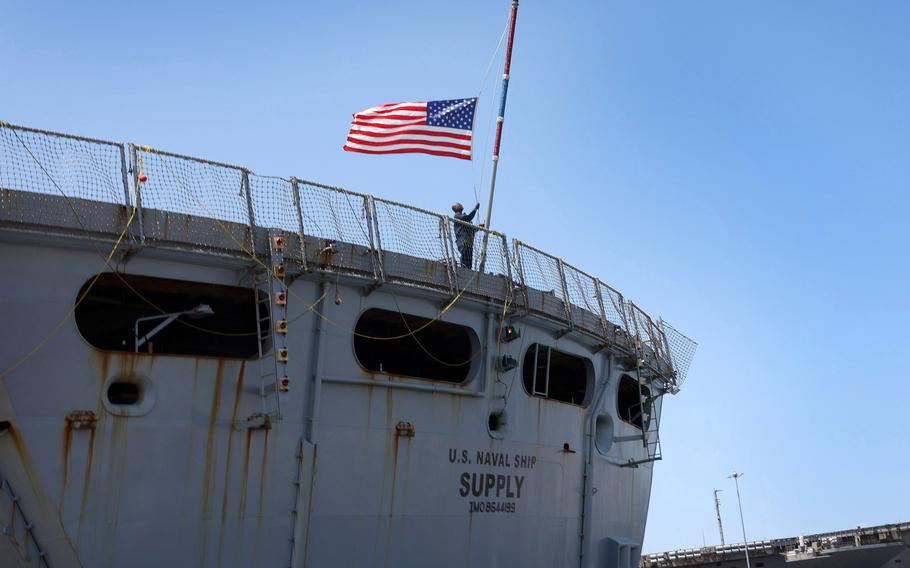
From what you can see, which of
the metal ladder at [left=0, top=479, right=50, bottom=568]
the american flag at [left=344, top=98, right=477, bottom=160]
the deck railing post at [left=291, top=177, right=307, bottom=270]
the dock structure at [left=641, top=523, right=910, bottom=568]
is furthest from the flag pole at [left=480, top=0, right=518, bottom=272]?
the dock structure at [left=641, top=523, right=910, bottom=568]

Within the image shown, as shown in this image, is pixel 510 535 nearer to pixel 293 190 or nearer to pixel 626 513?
pixel 626 513

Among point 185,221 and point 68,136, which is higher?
point 68,136

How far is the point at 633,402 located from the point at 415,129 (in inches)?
404

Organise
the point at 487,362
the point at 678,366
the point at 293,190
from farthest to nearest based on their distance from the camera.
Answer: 1. the point at 678,366
2. the point at 487,362
3. the point at 293,190

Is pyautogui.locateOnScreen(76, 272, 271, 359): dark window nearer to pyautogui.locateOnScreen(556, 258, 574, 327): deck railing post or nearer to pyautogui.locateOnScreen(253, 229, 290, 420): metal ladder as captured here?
pyautogui.locateOnScreen(253, 229, 290, 420): metal ladder

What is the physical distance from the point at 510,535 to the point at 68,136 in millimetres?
9983

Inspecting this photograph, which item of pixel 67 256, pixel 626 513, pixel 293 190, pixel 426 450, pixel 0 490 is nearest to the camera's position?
pixel 0 490

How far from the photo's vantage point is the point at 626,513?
69.9ft

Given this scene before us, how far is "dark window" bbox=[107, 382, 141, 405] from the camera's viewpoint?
513 inches

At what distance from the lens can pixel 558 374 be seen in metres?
22.3

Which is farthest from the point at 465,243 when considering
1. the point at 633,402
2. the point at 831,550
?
the point at 831,550

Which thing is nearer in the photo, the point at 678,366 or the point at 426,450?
the point at 426,450

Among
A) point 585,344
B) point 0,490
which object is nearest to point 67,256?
point 0,490

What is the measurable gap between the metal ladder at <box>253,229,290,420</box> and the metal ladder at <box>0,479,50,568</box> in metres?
3.33
